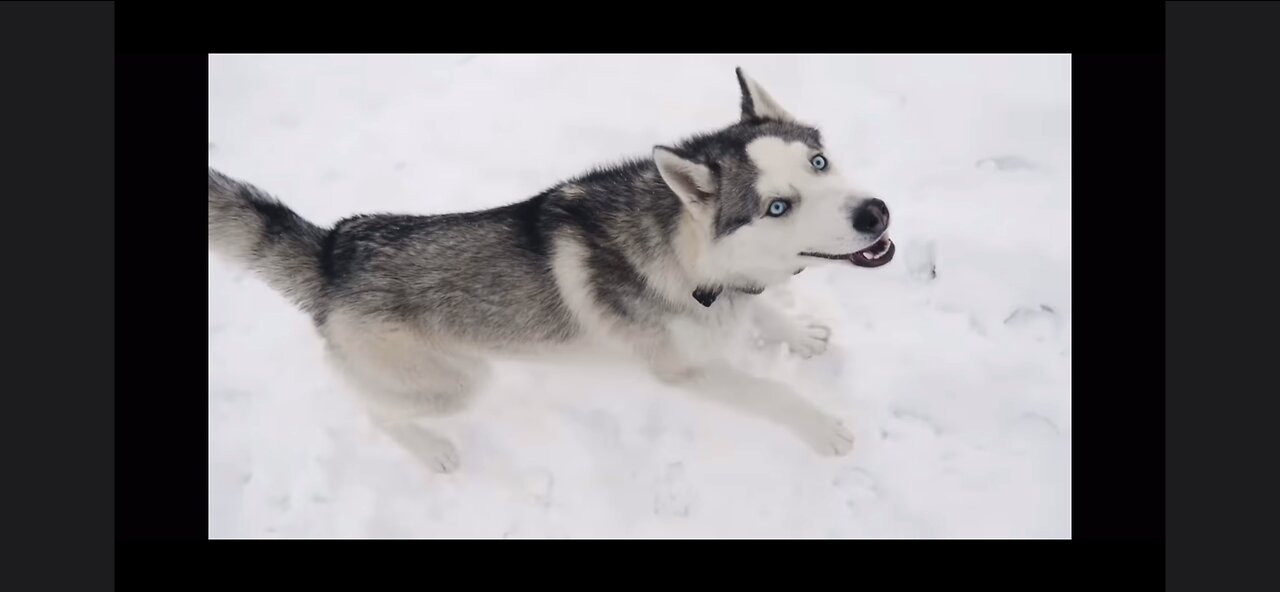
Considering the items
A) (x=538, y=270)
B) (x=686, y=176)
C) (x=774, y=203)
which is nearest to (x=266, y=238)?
(x=538, y=270)

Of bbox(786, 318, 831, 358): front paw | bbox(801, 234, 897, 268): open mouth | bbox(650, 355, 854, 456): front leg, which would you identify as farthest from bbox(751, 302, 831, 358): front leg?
bbox(801, 234, 897, 268): open mouth

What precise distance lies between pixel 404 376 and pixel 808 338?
269 cm

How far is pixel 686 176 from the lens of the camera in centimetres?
376

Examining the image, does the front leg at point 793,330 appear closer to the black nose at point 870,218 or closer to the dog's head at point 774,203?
the dog's head at point 774,203

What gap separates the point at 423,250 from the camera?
4430 mm

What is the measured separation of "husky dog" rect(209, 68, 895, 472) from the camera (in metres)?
4.09

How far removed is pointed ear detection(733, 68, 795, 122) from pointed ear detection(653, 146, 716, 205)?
0.60 meters

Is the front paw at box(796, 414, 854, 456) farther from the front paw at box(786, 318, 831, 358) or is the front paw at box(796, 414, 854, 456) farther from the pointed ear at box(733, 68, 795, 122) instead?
the pointed ear at box(733, 68, 795, 122)

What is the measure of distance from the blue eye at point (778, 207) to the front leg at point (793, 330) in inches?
62.3

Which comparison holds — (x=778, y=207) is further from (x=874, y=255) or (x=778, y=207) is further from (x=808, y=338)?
(x=808, y=338)

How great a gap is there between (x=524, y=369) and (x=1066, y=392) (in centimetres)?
374

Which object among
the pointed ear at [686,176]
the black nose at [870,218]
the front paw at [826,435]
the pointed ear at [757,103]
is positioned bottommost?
the front paw at [826,435]

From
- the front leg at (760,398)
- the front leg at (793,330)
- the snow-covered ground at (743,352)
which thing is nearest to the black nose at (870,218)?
the front leg at (760,398)

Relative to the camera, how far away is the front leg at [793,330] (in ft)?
17.5
